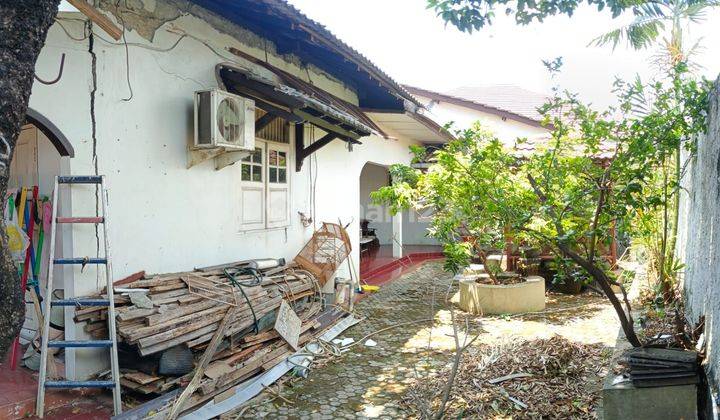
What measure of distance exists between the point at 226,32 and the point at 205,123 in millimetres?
1618

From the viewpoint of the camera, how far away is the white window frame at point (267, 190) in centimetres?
694

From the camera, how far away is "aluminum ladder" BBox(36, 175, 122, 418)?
4.15m

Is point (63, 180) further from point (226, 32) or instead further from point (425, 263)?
point (425, 263)

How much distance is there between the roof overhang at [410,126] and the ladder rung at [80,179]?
661 centimetres

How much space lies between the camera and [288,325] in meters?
6.15

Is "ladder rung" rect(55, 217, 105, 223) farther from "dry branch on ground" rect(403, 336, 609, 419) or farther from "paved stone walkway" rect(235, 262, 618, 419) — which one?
"dry branch on ground" rect(403, 336, 609, 419)

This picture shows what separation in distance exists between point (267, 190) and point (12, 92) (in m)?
5.45

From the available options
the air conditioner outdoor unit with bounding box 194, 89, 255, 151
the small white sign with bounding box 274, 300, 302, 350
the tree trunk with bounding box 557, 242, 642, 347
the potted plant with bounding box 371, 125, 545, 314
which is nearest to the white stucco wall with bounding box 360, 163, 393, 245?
the potted plant with bounding box 371, 125, 545, 314

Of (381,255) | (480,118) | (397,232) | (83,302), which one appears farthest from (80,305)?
(480,118)

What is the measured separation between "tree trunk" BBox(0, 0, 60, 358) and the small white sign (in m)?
4.07

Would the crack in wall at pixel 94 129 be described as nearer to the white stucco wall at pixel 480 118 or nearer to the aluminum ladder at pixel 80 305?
the aluminum ladder at pixel 80 305

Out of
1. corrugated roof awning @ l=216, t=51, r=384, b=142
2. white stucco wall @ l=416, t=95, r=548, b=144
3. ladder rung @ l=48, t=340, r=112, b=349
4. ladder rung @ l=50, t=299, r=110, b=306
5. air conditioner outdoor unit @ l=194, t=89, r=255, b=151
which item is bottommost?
ladder rung @ l=48, t=340, r=112, b=349

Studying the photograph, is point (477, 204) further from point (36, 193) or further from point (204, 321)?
point (36, 193)

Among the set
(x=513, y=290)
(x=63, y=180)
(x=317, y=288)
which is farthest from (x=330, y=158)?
(x=63, y=180)
